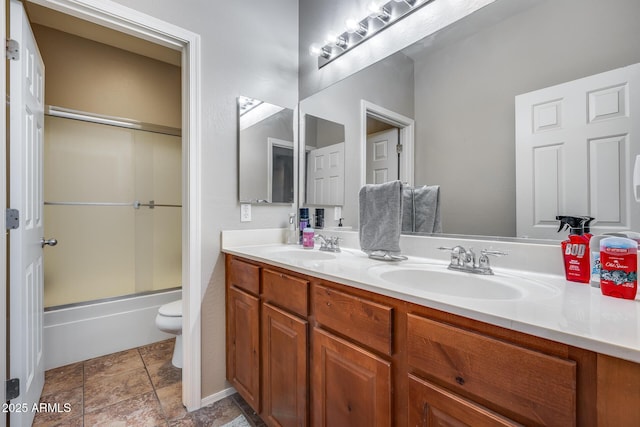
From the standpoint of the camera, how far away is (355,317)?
2.94 feet

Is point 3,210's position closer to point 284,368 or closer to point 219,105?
point 219,105

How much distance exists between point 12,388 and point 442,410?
5.67 ft

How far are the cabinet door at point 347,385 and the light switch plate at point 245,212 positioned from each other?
3.05 ft

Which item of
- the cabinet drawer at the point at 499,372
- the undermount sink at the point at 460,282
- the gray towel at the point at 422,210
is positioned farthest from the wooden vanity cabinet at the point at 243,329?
the cabinet drawer at the point at 499,372

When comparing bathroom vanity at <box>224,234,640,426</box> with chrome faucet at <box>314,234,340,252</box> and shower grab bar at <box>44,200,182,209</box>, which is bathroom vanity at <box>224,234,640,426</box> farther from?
shower grab bar at <box>44,200,182,209</box>

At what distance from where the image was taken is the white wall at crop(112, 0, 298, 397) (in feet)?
5.29

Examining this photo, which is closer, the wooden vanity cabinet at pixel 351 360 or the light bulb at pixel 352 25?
the wooden vanity cabinet at pixel 351 360

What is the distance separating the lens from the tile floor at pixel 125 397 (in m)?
1.48

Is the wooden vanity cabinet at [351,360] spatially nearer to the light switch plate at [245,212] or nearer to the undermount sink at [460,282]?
the undermount sink at [460,282]

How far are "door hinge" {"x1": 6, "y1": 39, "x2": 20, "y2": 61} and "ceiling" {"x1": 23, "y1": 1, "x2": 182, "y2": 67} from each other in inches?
34.7

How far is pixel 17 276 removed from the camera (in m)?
1.26

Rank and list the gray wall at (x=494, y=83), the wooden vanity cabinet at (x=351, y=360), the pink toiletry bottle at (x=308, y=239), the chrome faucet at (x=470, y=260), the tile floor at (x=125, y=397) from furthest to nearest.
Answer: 1. the pink toiletry bottle at (x=308, y=239)
2. the tile floor at (x=125, y=397)
3. the chrome faucet at (x=470, y=260)
4. the gray wall at (x=494, y=83)
5. the wooden vanity cabinet at (x=351, y=360)

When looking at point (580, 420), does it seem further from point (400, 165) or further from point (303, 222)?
point (303, 222)

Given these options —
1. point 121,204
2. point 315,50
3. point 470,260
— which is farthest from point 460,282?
point 121,204
